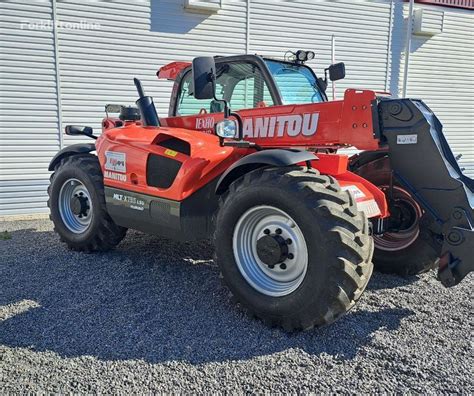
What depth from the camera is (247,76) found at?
4605 mm

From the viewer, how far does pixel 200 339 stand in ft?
10.6

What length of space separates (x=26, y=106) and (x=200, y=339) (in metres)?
6.53

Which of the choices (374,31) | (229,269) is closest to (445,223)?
(229,269)

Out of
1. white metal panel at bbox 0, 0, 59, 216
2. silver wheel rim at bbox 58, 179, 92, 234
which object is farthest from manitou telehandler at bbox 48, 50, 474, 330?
white metal panel at bbox 0, 0, 59, 216

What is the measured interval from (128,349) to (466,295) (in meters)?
3.11

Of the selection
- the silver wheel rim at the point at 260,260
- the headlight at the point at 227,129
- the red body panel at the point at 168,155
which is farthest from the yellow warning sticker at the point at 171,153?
the silver wheel rim at the point at 260,260

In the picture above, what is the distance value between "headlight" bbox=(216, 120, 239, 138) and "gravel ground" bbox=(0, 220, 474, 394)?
1.43 m

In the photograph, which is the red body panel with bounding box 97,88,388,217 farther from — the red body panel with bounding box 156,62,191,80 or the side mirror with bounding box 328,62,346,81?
the side mirror with bounding box 328,62,346,81

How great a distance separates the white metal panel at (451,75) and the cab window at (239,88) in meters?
7.82

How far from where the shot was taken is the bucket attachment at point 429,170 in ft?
11.3

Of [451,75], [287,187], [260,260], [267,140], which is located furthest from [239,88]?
[451,75]

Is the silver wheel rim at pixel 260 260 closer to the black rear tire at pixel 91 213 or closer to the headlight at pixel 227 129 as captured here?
the headlight at pixel 227 129

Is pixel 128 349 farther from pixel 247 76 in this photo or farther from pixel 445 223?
pixel 247 76

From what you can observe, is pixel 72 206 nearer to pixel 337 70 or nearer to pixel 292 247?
pixel 292 247
